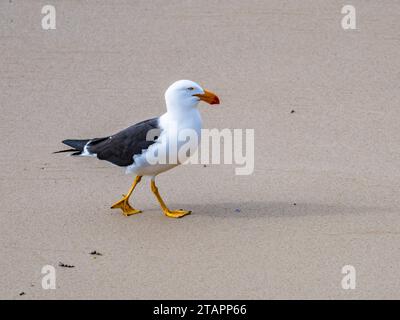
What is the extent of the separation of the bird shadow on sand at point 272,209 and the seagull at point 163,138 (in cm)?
20

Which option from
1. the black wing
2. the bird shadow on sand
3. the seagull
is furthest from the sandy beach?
the black wing

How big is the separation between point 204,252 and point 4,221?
153 centimetres

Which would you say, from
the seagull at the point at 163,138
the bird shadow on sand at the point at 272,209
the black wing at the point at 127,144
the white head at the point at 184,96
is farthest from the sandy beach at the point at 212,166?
the white head at the point at 184,96

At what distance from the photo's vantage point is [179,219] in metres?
6.55

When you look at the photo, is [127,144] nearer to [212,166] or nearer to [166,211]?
[166,211]

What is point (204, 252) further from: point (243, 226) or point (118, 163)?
point (118, 163)

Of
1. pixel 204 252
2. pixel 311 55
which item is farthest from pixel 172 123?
pixel 311 55

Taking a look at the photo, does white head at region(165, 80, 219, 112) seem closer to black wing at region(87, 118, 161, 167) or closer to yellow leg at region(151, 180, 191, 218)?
black wing at region(87, 118, 161, 167)

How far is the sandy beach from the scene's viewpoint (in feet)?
18.7

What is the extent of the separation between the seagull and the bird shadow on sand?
20 centimetres

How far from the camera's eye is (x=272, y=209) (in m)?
6.64

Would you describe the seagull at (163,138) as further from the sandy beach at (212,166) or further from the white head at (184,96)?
the sandy beach at (212,166)

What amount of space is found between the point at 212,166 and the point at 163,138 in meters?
1.23

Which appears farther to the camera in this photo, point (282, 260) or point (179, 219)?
point (179, 219)
